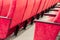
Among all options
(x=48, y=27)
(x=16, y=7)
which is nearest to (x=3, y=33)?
(x=16, y=7)

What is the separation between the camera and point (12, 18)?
2.93 feet

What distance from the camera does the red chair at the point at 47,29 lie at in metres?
0.78

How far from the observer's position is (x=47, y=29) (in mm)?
792

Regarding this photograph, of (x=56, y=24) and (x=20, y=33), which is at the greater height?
(x=56, y=24)

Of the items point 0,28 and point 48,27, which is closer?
point 48,27

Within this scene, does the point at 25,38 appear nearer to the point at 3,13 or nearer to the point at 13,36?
the point at 13,36

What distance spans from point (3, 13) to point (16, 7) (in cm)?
29

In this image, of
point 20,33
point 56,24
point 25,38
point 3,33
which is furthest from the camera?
point 20,33

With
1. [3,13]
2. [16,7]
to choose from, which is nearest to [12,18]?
[16,7]

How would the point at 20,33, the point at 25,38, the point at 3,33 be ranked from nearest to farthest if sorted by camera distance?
the point at 3,33 < the point at 25,38 < the point at 20,33

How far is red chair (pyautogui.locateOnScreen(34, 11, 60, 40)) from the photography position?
78 centimetres

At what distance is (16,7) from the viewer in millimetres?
893

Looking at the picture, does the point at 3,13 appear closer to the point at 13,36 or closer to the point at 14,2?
the point at 13,36

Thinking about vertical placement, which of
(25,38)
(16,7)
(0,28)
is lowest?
(25,38)
